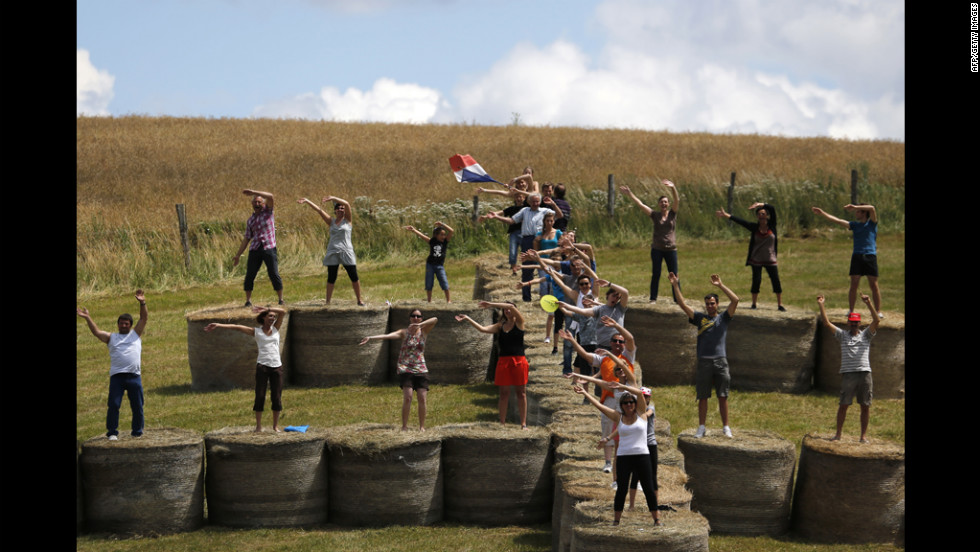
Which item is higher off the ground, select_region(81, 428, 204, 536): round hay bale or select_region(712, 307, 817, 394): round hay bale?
select_region(712, 307, 817, 394): round hay bale

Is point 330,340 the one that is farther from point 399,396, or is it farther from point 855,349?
point 855,349

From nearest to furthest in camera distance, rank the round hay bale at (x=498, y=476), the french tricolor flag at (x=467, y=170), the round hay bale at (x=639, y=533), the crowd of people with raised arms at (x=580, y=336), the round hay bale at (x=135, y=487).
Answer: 1. the round hay bale at (x=639, y=533)
2. the crowd of people with raised arms at (x=580, y=336)
3. the round hay bale at (x=135, y=487)
4. the round hay bale at (x=498, y=476)
5. the french tricolor flag at (x=467, y=170)

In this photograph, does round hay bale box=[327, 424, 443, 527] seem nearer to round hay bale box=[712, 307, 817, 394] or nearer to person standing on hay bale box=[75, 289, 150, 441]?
person standing on hay bale box=[75, 289, 150, 441]

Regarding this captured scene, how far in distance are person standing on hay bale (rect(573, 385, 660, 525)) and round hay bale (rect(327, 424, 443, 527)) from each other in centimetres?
370

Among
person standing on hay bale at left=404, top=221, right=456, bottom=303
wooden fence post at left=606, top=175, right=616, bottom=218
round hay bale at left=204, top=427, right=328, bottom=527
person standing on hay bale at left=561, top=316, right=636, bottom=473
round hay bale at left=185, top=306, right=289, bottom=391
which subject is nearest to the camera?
person standing on hay bale at left=561, top=316, right=636, bottom=473

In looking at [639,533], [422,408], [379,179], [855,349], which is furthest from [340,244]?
[379,179]

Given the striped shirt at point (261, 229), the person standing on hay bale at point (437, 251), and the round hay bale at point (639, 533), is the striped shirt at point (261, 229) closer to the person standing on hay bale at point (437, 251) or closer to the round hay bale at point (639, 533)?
the person standing on hay bale at point (437, 251)

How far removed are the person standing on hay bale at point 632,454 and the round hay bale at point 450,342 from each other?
9.29 meters

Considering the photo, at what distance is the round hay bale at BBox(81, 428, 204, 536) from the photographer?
14.6 m

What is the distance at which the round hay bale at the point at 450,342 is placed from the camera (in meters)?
21.1

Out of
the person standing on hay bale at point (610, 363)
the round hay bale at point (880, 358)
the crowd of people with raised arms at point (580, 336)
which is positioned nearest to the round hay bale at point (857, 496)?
the crowd of people with raised arms at point (580, 336)

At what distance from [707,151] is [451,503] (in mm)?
44379

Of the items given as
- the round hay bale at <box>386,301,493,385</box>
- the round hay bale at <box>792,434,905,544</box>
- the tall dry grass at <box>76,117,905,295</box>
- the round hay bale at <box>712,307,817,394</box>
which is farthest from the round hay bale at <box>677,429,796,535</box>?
the tall dry grass at <box>76,117,905,295</box>
